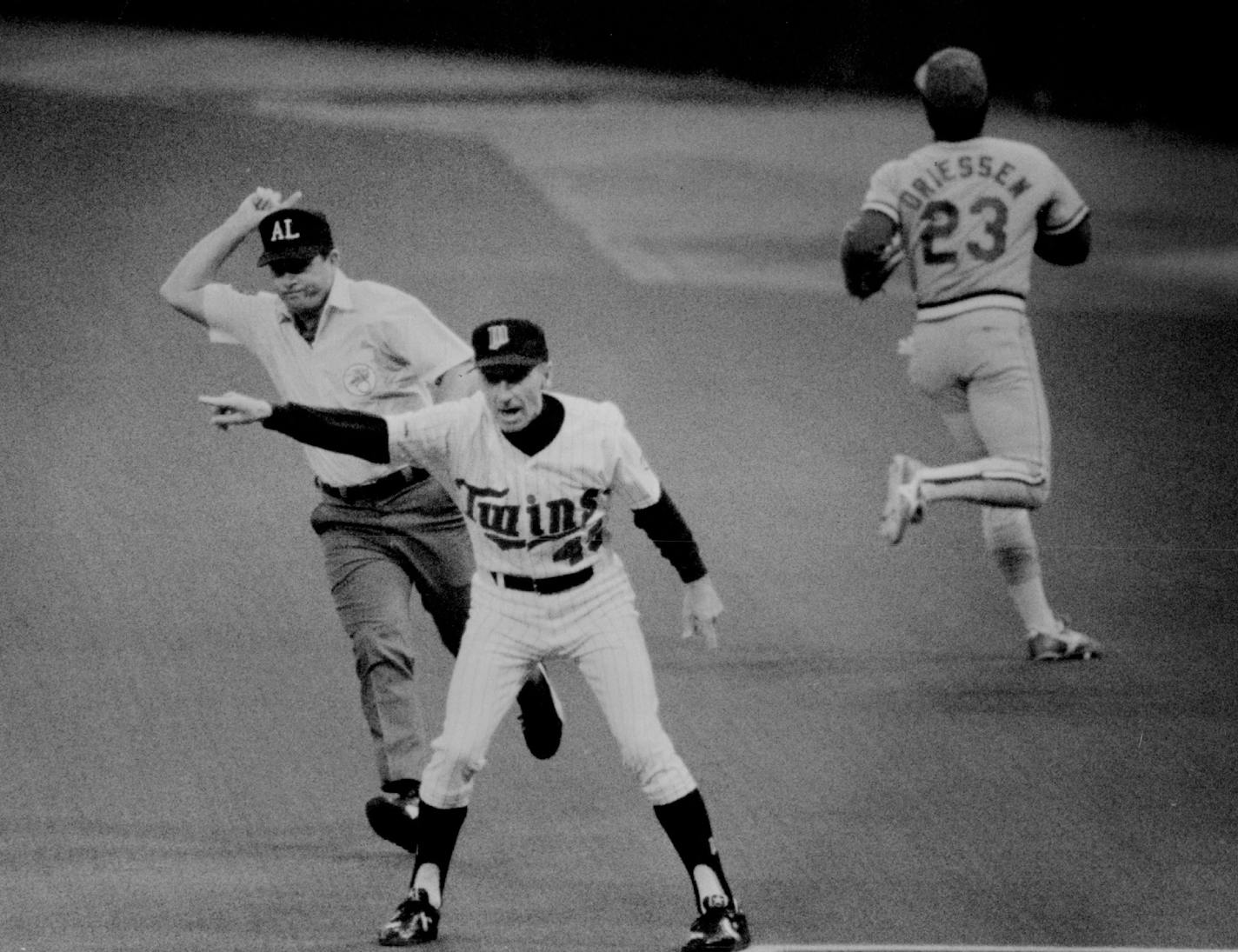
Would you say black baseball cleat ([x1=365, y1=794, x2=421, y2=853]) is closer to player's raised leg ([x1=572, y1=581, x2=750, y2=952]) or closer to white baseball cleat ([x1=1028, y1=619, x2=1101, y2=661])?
player's raised leg ([x1=572, y1=581, x2=750, y2=952])

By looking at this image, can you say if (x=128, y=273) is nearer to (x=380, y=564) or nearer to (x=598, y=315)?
(x=598, y=315)

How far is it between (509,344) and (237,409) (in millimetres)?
589

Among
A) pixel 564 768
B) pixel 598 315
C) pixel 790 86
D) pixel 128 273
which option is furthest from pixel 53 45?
pixel 564 768

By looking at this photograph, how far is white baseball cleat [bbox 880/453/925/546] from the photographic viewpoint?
6.17m

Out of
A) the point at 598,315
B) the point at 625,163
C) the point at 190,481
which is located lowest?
the point at 190,481

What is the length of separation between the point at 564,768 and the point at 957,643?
5.49ft

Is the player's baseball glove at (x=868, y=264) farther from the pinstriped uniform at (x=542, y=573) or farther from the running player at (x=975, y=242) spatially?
the pinstriped uniform at (x=542, y=573)

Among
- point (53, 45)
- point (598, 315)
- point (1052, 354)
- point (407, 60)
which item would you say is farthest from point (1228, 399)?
point (53, 45)

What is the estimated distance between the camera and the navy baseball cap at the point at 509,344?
4727 mm

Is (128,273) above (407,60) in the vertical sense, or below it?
below

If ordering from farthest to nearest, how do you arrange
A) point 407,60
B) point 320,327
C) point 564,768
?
point 407,60 → point 564,768 → point 320,327

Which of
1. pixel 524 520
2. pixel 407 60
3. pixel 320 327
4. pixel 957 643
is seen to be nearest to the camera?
pixel 524 520

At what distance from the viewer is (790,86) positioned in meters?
7.98

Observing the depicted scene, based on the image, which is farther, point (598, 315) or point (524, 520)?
point (598, 315)
